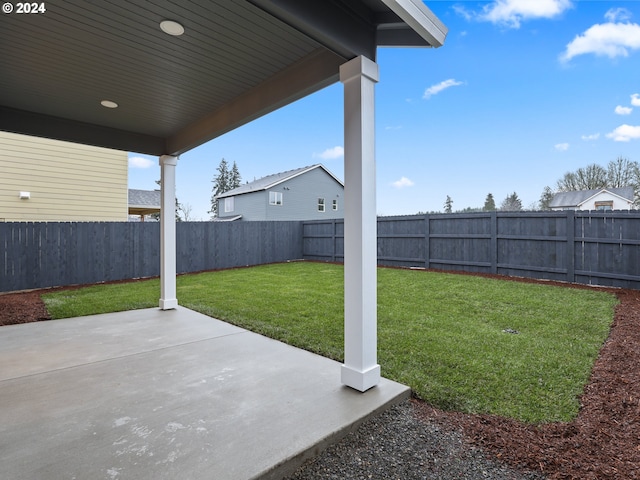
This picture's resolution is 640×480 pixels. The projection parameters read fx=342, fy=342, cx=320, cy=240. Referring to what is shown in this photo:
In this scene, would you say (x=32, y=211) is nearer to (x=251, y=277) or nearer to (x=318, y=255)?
(x=251, y=277)

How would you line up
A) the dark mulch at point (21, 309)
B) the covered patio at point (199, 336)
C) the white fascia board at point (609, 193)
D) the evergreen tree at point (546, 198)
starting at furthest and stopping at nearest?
1. the evergreen tree at point (546, 198)
2. the white fascia board at point (609, 193)
3. the dark mulch at point (21, 309)
4. the covered patio at point (199, 336)

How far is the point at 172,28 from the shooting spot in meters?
2.56

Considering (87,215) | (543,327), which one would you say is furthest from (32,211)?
(543,327)

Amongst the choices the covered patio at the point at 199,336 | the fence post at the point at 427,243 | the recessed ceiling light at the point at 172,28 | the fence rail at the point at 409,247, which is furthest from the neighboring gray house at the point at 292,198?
the recessed ceiling light at the point at 172,28

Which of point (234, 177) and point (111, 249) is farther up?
point (234, 177)

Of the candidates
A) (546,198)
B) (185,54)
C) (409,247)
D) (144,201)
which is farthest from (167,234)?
(546,198)

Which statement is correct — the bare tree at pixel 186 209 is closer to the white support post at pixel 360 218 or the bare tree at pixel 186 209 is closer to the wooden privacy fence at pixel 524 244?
the wooden privacy fence at pixel 524 244

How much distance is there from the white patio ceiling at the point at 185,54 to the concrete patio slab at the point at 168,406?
8.06 feet

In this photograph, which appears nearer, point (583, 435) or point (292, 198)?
point (583, 435)

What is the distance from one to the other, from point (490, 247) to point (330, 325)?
5.98m

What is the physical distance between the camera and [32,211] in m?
8.31

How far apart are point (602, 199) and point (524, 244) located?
775 inches

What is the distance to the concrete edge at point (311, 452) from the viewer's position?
5.59ft

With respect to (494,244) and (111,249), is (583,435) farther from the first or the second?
(111,249)
